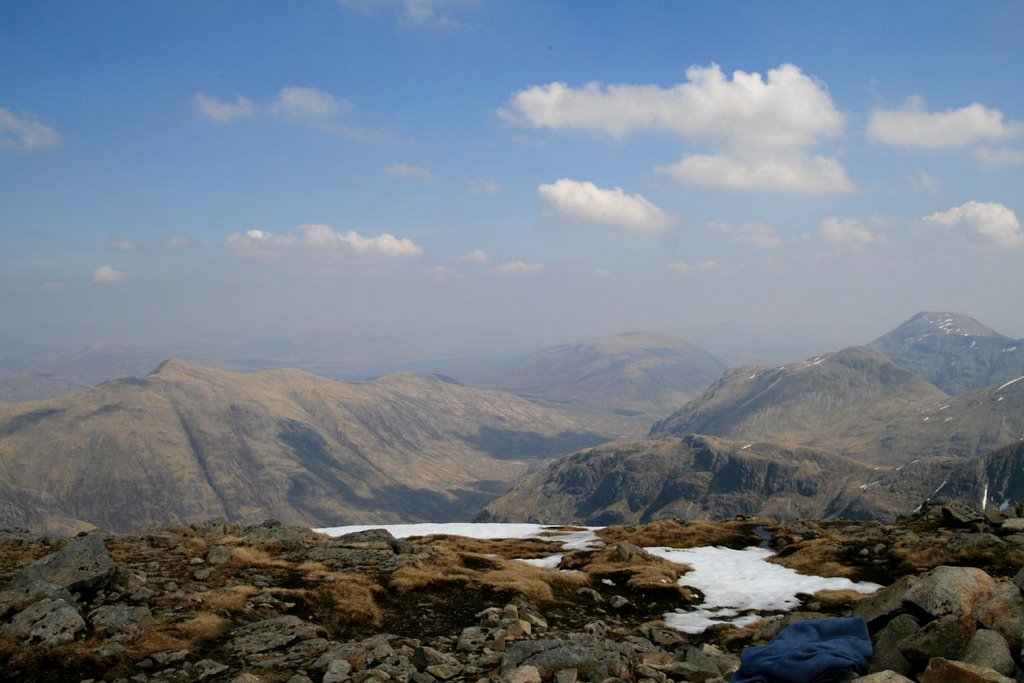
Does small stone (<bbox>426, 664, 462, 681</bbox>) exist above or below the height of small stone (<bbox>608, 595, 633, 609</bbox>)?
above

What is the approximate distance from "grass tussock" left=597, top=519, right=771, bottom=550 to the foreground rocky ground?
258 inches

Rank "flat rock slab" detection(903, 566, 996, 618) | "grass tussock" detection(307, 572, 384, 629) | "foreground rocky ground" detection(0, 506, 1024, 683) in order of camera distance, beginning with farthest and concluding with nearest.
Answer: "grass tussock" detection(307, 572, 384, 629) → "foreground rocky ground" detection(0, 506, 1024, 683) → "flat rock slab" detection(903, 566, 996, 618)

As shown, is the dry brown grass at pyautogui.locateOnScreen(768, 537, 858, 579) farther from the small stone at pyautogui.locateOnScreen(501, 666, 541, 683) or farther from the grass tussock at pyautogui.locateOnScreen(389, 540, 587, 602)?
the small stone at pyautogui.locateOnScreen(501, 666, 541, 683)

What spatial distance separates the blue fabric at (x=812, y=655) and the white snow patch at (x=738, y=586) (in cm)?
1187

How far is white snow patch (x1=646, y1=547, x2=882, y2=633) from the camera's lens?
26609 mm

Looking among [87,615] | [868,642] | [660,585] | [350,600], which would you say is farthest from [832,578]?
[87,615]

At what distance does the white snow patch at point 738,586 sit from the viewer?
26.6 m

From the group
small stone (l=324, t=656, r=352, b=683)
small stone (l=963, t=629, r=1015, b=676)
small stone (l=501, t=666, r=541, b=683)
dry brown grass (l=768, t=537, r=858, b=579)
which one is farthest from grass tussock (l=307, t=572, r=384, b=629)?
dry brown grass (l=768, t=537, r=858, b=579)

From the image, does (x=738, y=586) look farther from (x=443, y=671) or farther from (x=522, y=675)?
(x=443, y=671)

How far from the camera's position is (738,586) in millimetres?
32000

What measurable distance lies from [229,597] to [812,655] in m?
21.1

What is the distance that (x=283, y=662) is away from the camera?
1756 centimetres

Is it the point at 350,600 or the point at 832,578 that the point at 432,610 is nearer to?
the point at 350,600

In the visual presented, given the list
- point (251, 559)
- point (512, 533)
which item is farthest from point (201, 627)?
point (512, 533)
